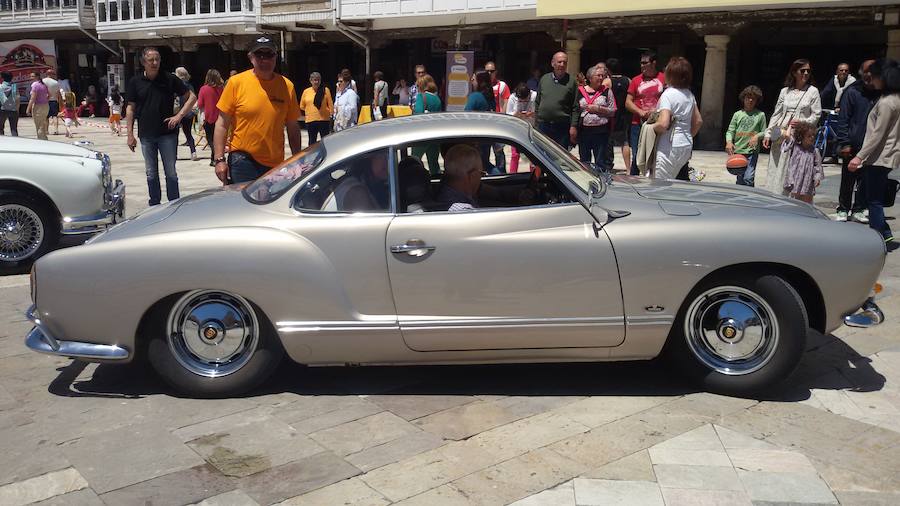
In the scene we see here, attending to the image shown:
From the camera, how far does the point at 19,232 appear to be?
761cm

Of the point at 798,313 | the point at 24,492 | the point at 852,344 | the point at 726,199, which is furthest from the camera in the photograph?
the point at 852,344

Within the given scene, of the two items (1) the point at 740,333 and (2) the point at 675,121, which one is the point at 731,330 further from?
(2) the point at 675,121

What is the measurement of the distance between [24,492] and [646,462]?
8.66 feet

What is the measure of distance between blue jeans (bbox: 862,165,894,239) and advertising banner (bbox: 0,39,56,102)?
3302 cm

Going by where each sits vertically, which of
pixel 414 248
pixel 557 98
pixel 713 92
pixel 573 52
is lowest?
pixel 414 248

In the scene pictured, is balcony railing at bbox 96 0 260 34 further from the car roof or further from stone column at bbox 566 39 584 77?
the car roof

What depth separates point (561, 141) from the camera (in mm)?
10664

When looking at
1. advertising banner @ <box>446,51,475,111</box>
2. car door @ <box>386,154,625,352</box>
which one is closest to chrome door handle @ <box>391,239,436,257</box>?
car door @ <box>386,154,625,352</box>

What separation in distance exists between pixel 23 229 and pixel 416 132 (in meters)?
4.69

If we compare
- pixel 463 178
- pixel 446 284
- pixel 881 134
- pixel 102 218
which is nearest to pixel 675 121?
pixel 881 134

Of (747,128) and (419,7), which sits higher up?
(419,7)

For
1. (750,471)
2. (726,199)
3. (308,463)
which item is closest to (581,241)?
(726,199)

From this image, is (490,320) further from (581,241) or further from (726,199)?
(726,199)

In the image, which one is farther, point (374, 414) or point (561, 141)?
point (561, 141)
